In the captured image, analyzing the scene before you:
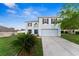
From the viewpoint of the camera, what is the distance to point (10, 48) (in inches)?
186

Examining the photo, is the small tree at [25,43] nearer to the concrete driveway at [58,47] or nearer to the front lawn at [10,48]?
the front lawn at [10,48]

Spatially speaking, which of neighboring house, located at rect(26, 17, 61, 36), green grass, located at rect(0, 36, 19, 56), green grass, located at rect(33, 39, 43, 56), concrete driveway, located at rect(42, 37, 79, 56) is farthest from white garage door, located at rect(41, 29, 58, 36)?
green grass, located at rect(0, 36, 19, 56)

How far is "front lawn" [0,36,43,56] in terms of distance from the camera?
15.5ft

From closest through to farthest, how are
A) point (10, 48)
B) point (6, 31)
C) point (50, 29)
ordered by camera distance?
point (10, 48) < point (6, 31) < point (50, 29)

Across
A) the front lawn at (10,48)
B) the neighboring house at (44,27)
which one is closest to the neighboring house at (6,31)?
the front lawn at (10,48)

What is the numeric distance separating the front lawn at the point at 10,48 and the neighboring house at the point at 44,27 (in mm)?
411

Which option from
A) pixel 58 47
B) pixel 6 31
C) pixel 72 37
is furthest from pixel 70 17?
pixel 6 31

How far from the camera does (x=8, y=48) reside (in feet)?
15.6

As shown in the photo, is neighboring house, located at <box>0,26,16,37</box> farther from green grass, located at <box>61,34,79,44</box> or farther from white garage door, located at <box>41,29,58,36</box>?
green grass, located at <box>61,34,79,44</box>

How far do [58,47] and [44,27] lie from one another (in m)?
0.65

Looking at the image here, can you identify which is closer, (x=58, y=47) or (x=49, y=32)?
(x=58, y=47)

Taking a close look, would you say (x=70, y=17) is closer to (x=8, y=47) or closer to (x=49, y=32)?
(x=49, y=32)

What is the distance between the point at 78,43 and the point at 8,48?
1.82 m

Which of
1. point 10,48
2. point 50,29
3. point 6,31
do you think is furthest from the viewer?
point 50,29
